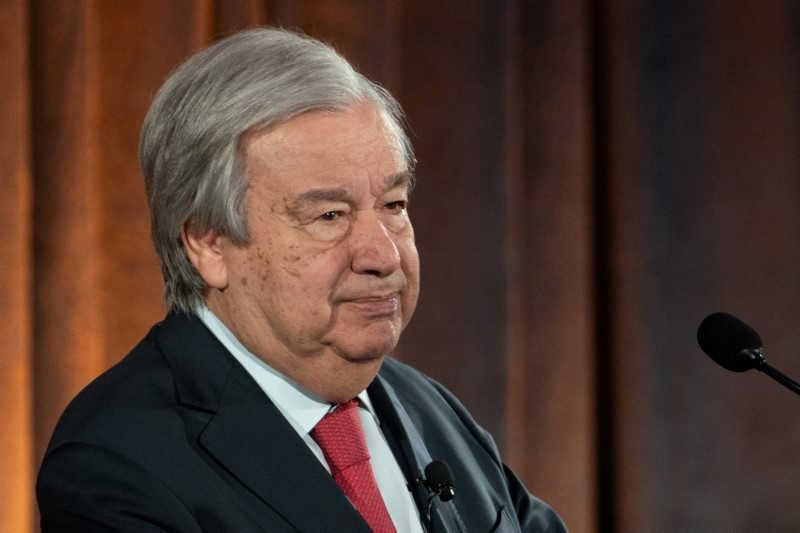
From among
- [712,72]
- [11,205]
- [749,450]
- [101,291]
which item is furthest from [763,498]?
[11,205]

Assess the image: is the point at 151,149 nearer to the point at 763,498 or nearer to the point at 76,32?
the point at 76,32

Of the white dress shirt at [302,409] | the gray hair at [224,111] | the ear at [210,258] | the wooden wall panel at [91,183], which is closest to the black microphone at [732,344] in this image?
the white dress shirt at [302,409]

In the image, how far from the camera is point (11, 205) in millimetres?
2494

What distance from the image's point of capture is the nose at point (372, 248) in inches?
67.0

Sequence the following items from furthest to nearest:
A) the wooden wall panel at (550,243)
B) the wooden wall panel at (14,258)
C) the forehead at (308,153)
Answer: the wooden wall panel at (550,243)
the wooden wall panel at (14,258)
the forehead at (308,153)

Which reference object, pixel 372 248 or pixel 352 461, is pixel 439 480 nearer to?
pixel 352 461

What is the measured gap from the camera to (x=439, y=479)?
1.72m

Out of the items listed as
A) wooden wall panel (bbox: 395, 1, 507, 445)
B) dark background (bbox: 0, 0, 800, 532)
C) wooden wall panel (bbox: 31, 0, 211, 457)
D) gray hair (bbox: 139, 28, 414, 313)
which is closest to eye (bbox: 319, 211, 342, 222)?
gray hair (bbox: 139, 28, 414, 313)

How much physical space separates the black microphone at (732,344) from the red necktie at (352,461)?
56cm

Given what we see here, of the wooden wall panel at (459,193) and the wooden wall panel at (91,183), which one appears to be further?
the wooden wall panel at (459,193)

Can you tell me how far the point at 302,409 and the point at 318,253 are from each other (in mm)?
266

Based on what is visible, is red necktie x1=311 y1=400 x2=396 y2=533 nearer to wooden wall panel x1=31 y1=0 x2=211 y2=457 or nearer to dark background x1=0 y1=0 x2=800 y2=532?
wooden wall panel x1=31 y1=0 x2=211 y2=457

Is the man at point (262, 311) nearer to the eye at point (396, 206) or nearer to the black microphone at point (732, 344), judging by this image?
the eye at point (396, 206)

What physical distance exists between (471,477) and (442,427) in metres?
0.12
